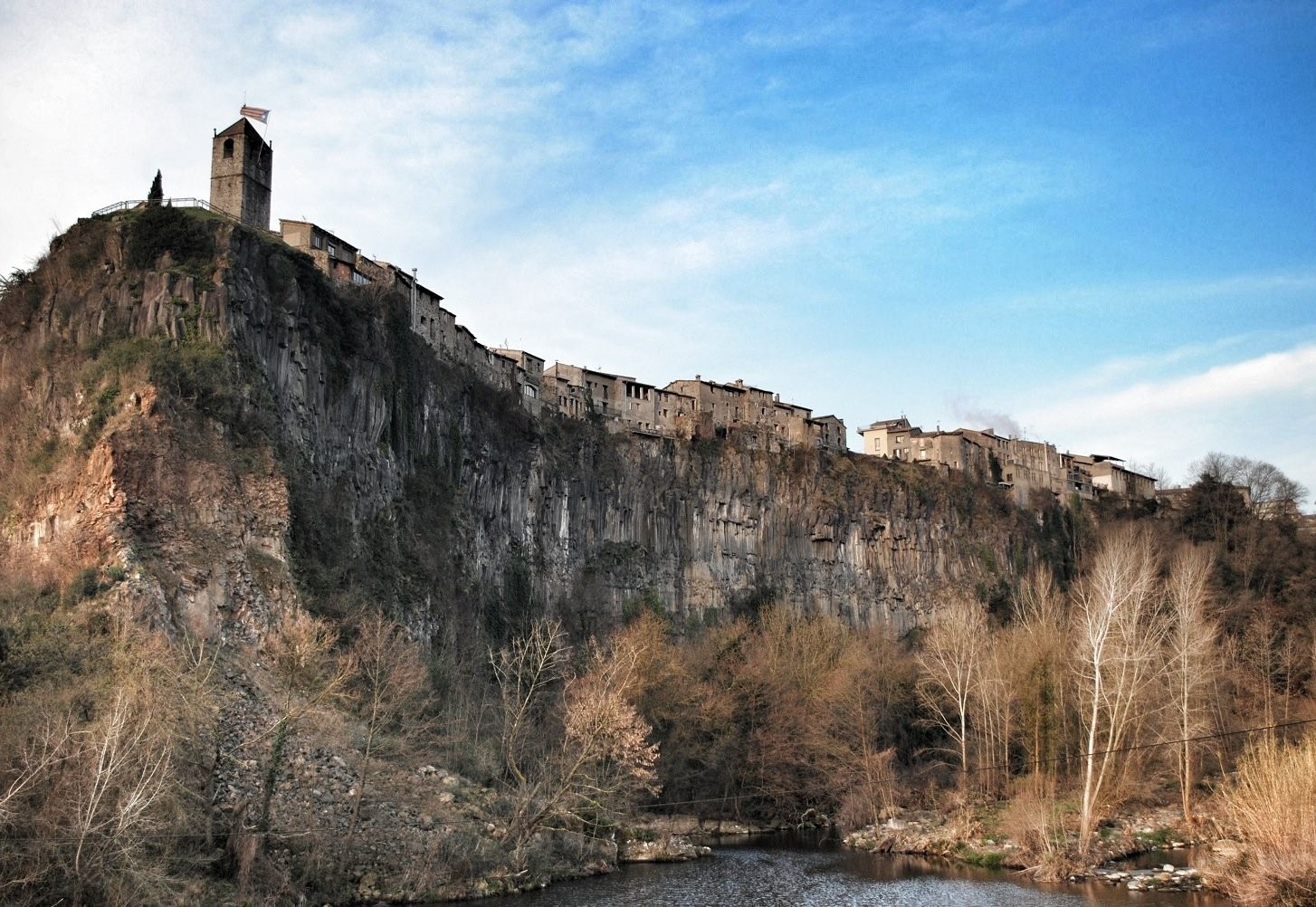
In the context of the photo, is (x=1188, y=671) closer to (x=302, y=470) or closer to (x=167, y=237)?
(x=302, y=470)

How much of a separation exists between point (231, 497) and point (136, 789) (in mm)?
22195

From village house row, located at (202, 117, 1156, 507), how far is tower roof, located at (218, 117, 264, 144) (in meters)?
0.06

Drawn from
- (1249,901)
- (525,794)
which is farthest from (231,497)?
(1249,901)

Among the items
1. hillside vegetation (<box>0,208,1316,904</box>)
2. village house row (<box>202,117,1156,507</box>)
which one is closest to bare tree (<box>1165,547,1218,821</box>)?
hillside vegetation (<box>0,208,1316,904</box>)

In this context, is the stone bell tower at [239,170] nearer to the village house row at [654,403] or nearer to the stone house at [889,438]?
the village house row at [654,403]

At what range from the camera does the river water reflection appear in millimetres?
37500

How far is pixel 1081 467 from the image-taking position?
453 ft

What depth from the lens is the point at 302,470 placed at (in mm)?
54781

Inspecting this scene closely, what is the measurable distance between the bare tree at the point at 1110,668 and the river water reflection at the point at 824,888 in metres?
5.00

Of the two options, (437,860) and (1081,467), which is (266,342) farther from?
(1081,467)

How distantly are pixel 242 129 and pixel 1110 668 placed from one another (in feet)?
179

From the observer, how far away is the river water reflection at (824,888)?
3750 cm

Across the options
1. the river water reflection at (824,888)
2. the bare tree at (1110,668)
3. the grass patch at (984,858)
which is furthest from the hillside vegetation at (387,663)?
the river water reflection at (824,888)

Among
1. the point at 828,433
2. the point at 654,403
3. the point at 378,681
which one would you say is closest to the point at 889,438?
the point at 828,433
